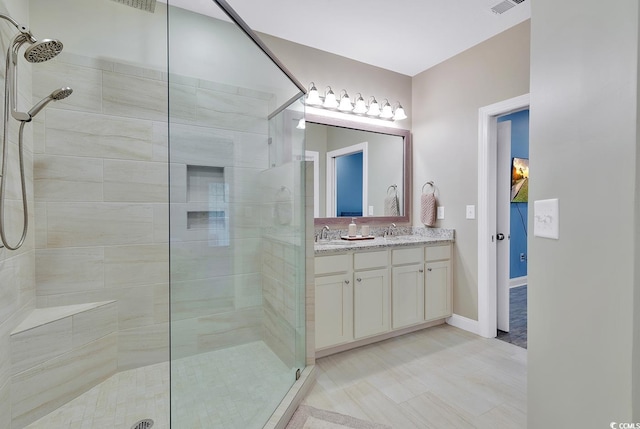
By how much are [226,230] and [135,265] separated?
0.91 metres

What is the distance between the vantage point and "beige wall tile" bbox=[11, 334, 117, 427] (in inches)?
58.8

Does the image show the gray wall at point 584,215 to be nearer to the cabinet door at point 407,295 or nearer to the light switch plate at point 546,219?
the light switch plate at point 546,219

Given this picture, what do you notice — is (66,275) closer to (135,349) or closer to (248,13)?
(135,349)

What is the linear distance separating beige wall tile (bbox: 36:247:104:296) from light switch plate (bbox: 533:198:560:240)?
233cm

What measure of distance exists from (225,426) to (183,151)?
1298 millimetres

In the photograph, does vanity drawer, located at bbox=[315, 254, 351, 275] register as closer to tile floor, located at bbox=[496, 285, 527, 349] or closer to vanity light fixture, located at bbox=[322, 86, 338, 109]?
vanity light fixture, located at bbox=[322, 86, 338, 109]

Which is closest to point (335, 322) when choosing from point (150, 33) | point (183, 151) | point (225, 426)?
point (225, 426)

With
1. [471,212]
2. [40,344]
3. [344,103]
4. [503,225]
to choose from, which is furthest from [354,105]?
[40,344]

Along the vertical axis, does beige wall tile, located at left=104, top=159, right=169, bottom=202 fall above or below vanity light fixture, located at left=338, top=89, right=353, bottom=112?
below

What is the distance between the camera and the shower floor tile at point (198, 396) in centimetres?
135

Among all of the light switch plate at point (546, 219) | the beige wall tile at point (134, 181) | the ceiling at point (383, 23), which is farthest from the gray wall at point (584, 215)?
the beige wall tile at point (134, 181)

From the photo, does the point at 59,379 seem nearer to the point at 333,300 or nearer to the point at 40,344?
the point at 40,344

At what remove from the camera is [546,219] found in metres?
0.91

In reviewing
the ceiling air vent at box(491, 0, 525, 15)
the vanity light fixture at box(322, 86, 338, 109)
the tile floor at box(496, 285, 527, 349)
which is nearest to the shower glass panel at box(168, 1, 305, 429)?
the vanity light fixture at box(322, 86, 338, 109)
